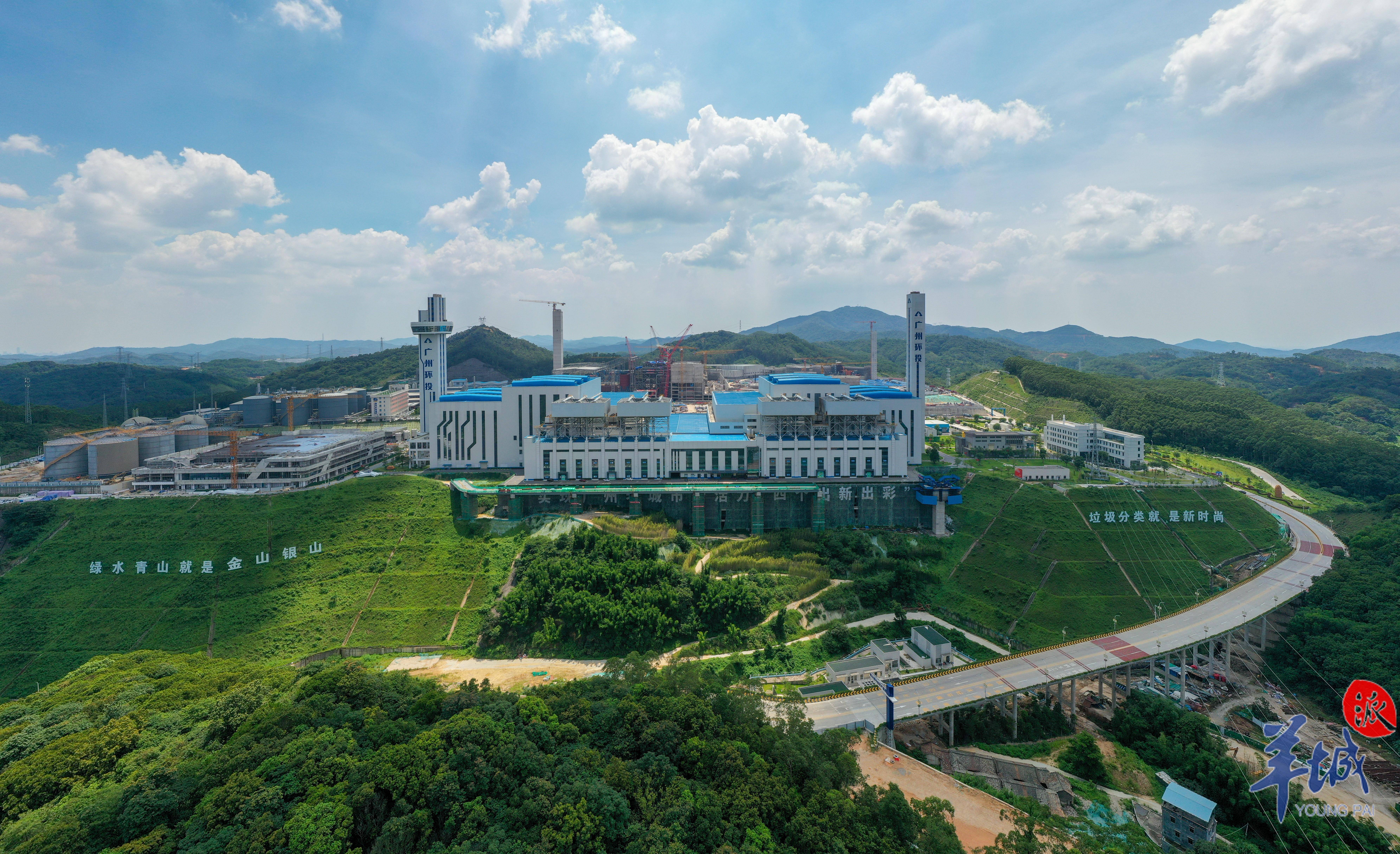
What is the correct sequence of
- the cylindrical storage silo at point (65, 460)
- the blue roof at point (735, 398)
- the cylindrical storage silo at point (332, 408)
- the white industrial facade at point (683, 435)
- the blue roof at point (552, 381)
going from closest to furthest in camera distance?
the white industrial facade at point (683, 435)
the cylindrical storage silo at point (65, 460)
the blue roof at point (552, 381)
the blue roof at point (735, 398)
the cylindrical storage silo at point (332, 408)

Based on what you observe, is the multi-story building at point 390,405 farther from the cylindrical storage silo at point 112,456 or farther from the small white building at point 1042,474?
the small white building at point 1042,474

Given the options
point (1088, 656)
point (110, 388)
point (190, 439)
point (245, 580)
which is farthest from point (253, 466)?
point (110, 388)

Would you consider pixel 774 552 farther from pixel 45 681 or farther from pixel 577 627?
pixel 45 681

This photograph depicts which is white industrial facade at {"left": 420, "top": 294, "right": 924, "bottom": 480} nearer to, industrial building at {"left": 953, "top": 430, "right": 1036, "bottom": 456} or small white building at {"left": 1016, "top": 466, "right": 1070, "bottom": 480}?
small white building at {"left": 1016, "top": 466, "right": 1070, "bottom": 480}

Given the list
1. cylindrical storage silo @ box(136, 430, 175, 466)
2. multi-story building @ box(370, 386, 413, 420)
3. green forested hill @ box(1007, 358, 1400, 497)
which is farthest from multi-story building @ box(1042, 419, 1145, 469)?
cylindrical storage silo @ box(136, 430, 175, 466)

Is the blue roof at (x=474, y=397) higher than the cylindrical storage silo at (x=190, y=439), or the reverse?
the blue roof at (x=474, y=397)

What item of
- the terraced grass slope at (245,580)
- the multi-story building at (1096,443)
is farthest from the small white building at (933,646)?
the multi-story building at (1096,443)
